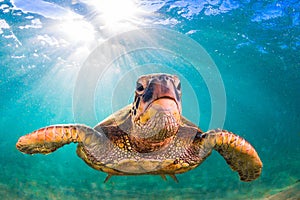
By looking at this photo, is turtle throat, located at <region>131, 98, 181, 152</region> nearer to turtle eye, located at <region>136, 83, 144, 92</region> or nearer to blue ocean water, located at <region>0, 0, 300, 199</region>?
turtle eye, located at <region>136, 83, 144, 92</region>

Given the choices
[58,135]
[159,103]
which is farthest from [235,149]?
[58,135]

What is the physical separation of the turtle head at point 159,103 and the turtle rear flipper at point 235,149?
3.38 feet

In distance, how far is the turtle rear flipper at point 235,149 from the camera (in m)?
3.74

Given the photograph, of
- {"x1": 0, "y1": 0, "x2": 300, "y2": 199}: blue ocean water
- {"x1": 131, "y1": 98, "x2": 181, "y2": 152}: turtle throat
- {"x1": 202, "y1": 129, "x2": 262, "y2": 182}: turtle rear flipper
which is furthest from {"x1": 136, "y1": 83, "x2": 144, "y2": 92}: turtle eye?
{"x1": 0, "y1": 0, "x2": 300, "y2": 199}: blue ocean water

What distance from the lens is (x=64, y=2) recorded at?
435 inches

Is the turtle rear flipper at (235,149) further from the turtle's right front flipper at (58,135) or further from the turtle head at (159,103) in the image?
the turtle's right front flipper at (58,135)

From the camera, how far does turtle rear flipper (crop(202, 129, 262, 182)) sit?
3.74m

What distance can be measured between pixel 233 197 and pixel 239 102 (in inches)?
1352

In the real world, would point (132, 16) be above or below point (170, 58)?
below

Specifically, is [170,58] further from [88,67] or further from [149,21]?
[88,67]

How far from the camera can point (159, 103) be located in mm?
2660

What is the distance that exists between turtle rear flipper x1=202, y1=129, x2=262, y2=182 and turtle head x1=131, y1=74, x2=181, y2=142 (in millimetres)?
1031

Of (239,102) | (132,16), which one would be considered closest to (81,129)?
(132,16)

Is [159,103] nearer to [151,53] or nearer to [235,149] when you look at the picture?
[235,149]
